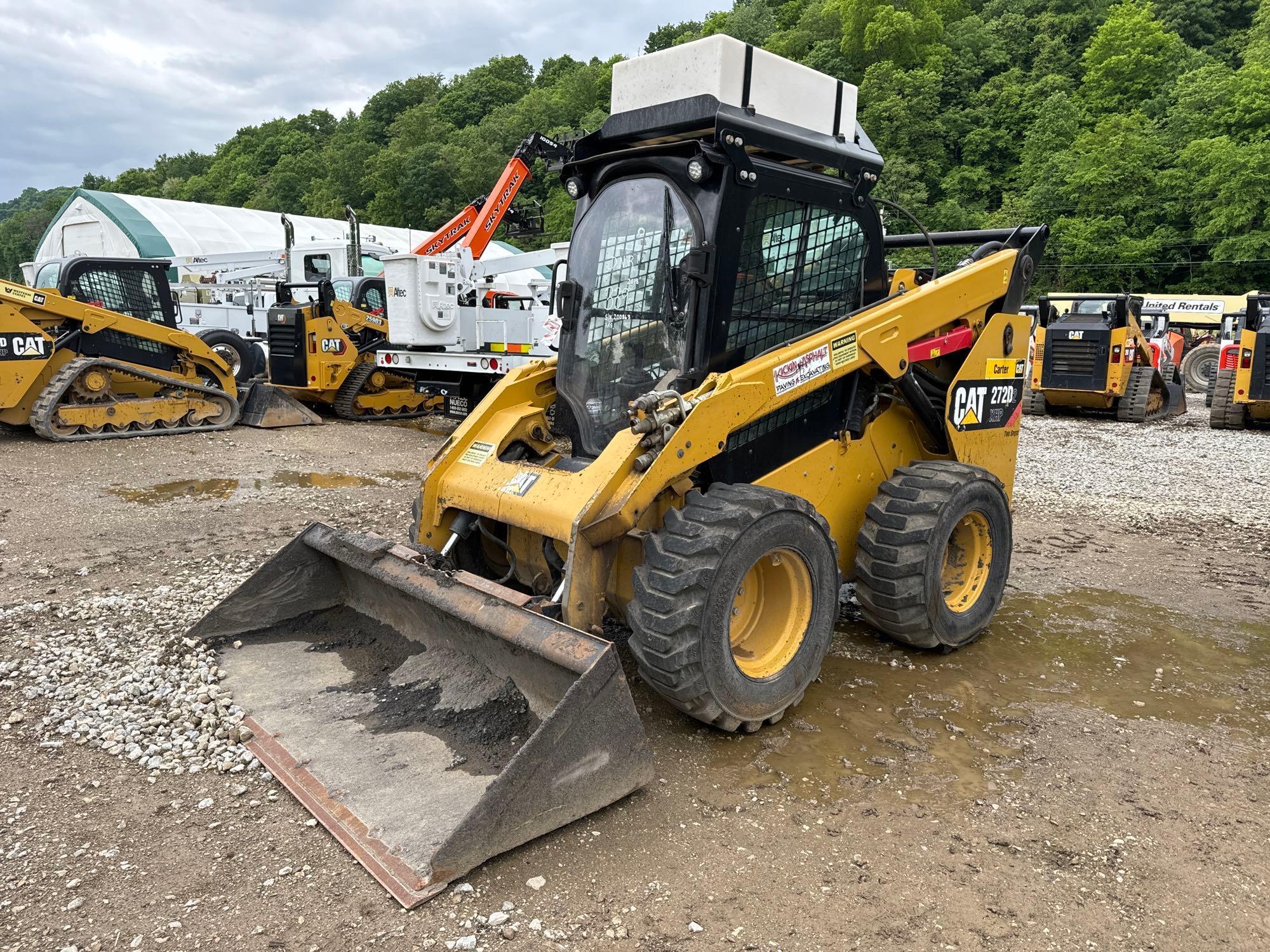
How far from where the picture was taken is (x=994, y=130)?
48594 millimetres

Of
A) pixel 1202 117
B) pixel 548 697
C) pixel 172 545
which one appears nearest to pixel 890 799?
pixel 548 697

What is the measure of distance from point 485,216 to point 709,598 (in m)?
11.0

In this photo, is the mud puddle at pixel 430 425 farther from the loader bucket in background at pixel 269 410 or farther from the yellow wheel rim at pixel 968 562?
the yellow wheel rim at pixel 968 562

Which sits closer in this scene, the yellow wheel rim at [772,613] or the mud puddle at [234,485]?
the yellow wheel rim at [772,613]

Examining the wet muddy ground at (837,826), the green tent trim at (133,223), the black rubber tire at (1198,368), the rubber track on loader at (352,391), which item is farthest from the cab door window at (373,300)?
the green tent trim at (133,223)

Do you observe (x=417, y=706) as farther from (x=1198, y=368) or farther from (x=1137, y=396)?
(x=1198, y=368)

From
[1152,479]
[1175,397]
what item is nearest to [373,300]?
[1152,479]

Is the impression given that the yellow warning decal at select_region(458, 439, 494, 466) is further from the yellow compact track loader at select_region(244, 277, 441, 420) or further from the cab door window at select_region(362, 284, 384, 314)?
the cab door window at select_region(362, 284, 384, 314)

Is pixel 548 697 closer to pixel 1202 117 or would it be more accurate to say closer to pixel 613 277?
pixel 613 277

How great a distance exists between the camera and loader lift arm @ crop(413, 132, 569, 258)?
42.4 feet

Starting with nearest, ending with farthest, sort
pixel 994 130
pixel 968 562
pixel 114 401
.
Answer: pixel 968 562 < pixel 114 401 < pixel 994 130

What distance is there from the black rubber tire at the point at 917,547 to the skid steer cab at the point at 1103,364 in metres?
10.9

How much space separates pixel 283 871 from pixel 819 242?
3.30m

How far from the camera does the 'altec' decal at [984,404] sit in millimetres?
4609
